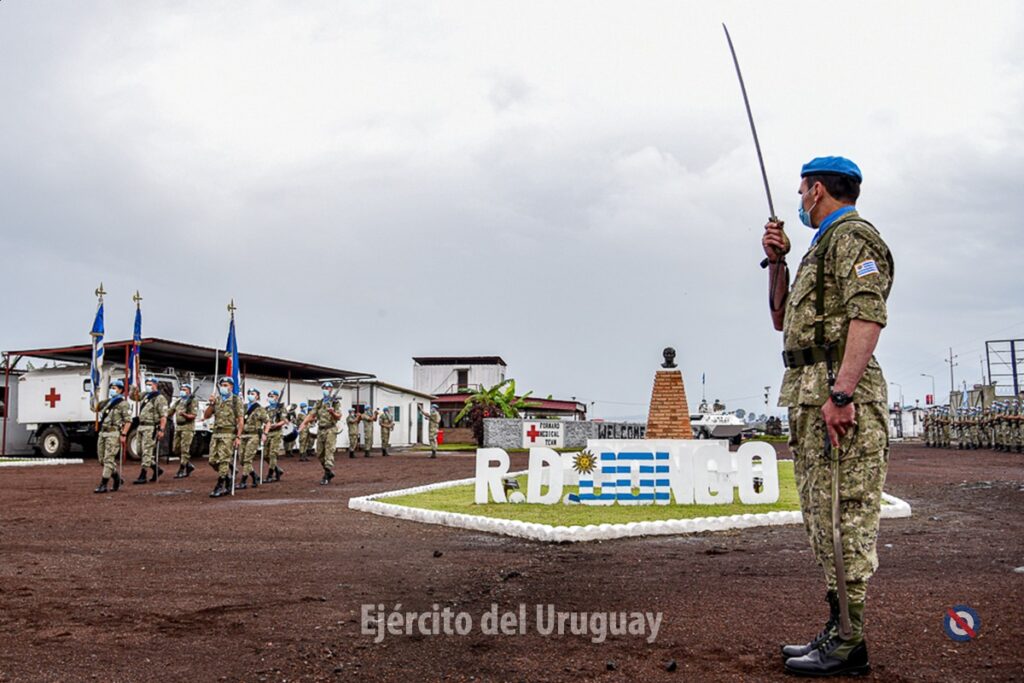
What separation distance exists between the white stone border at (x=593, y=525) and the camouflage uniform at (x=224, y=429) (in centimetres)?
463

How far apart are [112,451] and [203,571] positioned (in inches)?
360

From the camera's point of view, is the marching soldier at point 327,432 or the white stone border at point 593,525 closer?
the white stone border at point 593,525

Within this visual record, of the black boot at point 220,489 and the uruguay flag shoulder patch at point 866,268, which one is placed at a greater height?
the uruguay flag shoulder patch at point 866,268

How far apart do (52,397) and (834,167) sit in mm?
26918

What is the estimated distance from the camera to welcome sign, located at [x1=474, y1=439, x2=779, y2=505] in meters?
11.0

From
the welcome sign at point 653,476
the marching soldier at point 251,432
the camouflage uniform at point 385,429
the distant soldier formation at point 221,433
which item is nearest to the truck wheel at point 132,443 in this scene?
the distant soldier formation at point 221,433

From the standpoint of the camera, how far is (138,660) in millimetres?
4043

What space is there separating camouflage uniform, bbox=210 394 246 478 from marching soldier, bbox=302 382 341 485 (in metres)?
2.27

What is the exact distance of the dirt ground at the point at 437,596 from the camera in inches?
153

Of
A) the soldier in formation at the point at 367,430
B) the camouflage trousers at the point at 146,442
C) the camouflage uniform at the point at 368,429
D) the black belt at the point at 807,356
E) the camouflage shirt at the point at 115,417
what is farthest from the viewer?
the camouflage uniform at the point at 368,429

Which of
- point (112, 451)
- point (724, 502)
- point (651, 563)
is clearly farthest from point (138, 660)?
point (112, 451)

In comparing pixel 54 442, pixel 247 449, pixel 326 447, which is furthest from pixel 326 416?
pixel 54 442

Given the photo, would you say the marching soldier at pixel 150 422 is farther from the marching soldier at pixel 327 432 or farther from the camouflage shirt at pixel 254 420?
the marching soldier at pixel 327 432

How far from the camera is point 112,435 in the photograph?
14547 millimetres
